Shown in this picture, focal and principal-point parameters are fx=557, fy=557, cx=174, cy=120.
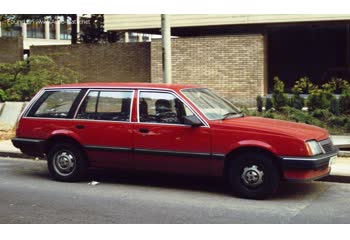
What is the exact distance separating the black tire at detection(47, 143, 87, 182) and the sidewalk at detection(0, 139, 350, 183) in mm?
2978

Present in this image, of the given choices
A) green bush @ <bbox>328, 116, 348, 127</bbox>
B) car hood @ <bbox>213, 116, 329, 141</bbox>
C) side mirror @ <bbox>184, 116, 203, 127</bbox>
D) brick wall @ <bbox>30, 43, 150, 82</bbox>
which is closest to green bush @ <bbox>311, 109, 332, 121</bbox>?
green bush @ <bbox>328, 116, 348, 127</bbox>

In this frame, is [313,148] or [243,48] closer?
[313,148]

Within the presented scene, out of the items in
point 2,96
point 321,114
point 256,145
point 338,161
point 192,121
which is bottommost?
point 338,161

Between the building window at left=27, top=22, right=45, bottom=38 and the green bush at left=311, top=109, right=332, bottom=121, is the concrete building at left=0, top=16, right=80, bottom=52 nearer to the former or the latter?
the building window at left=27, top=22, right=45, bottom=38

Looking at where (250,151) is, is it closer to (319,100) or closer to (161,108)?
(161,108)

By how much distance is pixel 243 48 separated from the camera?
1886cm

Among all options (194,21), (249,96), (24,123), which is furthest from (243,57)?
(24,123)

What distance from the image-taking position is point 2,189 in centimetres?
821

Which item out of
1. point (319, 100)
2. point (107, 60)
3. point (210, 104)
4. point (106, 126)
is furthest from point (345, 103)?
point (107, 60)

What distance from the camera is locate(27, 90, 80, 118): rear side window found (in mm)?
8703

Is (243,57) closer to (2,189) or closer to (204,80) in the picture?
(204,80)

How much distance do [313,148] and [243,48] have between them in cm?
1188

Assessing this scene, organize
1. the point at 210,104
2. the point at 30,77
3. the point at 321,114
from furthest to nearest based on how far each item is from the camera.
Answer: the point at 30,77 → the point at 321,114 → the point at 210,104

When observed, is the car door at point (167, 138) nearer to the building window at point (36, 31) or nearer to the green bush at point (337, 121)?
the green bush at point (337, 121)
